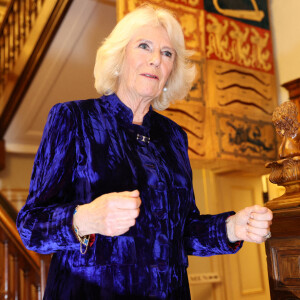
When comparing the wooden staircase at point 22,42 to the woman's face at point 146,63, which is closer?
the woman's face at point 146,63

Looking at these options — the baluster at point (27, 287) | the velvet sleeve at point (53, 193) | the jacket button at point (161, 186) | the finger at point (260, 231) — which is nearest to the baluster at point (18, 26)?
the baluster at point (27, 287)

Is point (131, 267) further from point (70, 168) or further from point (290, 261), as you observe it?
point (290, 261)

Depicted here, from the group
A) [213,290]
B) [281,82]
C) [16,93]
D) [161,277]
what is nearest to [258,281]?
[213,290]

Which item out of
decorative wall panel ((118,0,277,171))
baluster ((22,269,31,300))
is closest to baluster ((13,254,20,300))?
baluster ((22,269,31,300))

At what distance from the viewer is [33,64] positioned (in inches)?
210

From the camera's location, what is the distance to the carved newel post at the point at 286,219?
5.54 ft

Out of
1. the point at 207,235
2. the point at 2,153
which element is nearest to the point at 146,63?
the point at 207,235

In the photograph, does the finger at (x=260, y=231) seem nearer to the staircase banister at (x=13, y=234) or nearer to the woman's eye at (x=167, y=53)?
the woman's eye at (x=167, y=53)

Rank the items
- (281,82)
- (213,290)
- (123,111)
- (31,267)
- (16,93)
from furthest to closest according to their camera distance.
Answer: (16,93) < (213,290) < (281,82) < (31,267) < (123,111)

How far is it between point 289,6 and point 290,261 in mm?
3841

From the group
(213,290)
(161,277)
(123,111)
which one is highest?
(123,111)

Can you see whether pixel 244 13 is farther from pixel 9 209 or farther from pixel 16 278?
pixel 16 278

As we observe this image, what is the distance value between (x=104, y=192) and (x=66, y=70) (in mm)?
4567

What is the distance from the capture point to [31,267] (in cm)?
307
